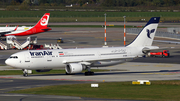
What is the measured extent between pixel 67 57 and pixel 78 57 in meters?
1.68

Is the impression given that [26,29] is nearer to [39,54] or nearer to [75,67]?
[39,54]

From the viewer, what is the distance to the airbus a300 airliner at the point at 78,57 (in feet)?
154

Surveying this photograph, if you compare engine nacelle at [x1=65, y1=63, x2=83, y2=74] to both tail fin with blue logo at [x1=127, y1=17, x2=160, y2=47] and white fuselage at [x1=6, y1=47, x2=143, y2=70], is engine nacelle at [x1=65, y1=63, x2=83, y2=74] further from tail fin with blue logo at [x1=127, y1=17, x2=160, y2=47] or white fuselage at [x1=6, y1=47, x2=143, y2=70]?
tail fin with blue logo at [x1=127, y1=17, x2=160, y2=47]

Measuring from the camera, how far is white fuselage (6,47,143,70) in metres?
46.8

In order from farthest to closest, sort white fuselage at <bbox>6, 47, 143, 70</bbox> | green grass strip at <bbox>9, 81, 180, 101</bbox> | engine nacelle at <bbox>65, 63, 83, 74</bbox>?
engine nacelle at <bbox>65, 63, 83, 74</bbox> < white fuselage at <bbox>6, 47, 143, 70</bbox> < green grass strip at <bbox>9, 81, 180, 101</bbox>

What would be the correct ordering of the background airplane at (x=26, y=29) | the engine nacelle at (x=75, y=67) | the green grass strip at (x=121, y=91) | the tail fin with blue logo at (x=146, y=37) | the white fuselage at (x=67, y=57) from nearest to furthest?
the green grass strip at (x=121, y=91) < the white fuselage at (x=67, y=57) < the engine nacelle at (x=75, y=67) < the tail fin with blue logo at (x=146, y=37) < the background airplane at (x=26, y=29)

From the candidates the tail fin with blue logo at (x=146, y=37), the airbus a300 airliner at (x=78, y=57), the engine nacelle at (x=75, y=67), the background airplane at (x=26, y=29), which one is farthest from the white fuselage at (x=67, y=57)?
the background airplane at (x=26, y=29)

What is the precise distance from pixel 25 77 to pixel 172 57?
119ft

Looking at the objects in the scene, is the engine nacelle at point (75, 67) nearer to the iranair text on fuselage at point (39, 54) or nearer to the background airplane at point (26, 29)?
the iranair text on fuselage at point (39, 54)

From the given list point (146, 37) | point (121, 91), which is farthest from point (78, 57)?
point (121, 91)

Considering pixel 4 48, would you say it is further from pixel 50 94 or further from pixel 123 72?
pixel 50 94

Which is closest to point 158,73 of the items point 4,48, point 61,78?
point 61,78

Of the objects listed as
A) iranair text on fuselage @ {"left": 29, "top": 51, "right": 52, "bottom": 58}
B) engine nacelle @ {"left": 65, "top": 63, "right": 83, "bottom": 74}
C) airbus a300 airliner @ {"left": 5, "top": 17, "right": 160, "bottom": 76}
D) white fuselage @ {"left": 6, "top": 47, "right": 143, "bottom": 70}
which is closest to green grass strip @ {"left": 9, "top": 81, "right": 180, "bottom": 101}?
engine nacelle @ {"left": 65, "top": 63, "right": 83, "bottom": 74}

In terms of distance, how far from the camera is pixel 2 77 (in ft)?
156
